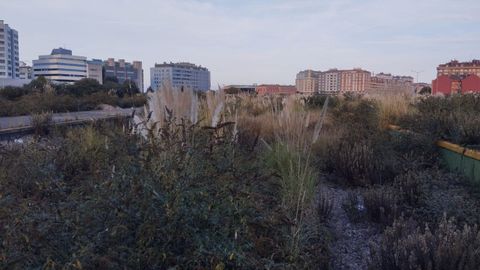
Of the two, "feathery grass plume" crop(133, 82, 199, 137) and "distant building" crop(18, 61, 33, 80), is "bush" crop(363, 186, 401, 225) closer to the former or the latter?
"feathery grass plume" crop(133, 82, 199, 137)

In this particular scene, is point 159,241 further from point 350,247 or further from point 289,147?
point 289,147

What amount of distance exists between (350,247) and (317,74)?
150 ft

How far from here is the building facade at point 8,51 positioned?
65.8 m

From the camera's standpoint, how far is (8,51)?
6862 centimetres

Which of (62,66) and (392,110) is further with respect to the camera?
(62,66)

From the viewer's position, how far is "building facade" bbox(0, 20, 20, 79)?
65.8 meters

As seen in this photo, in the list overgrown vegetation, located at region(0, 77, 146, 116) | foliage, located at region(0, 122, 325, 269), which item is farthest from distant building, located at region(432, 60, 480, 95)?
foliage, located at region(0, 122, 325, 269)

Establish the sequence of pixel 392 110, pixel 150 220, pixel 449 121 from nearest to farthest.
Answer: pixel 150 220, pixel 449 121, pixel 392 110

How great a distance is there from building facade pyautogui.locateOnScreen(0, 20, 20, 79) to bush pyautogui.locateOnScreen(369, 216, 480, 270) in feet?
224

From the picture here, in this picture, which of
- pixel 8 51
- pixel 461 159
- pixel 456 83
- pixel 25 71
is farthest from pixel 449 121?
pixel 25 71

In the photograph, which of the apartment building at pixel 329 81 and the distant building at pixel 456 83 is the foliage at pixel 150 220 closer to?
the distant building at pixel 456 83

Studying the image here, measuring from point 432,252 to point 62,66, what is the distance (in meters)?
73.4

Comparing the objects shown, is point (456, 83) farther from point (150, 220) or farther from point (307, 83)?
point (150, 220)

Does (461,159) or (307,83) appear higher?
(307,83)
